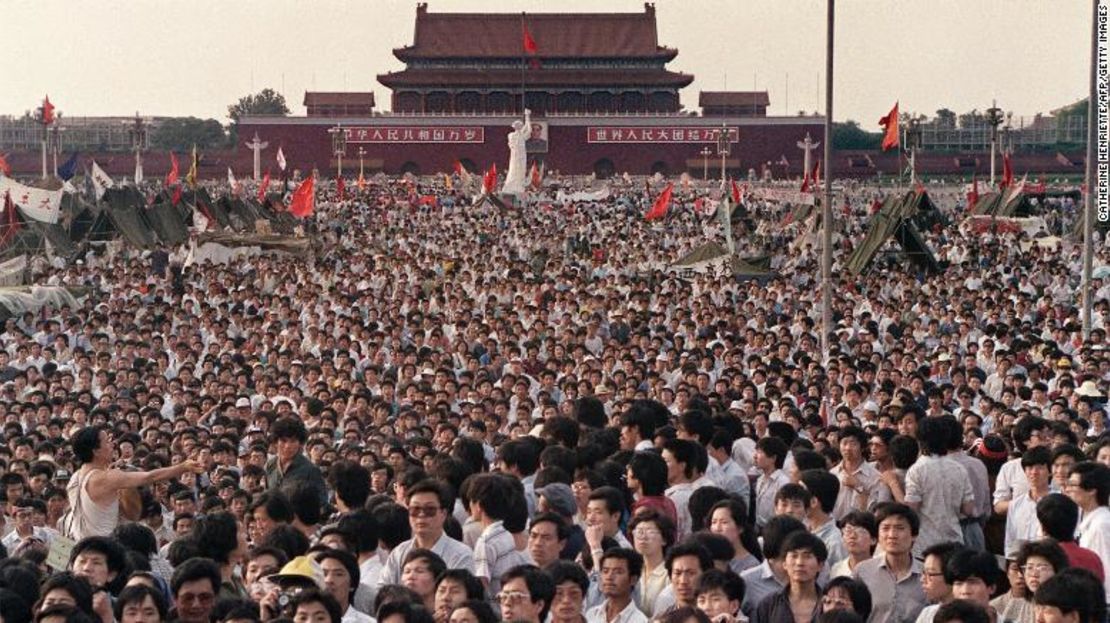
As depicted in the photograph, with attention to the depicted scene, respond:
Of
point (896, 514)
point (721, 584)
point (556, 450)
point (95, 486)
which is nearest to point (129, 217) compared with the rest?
point (95, 486)

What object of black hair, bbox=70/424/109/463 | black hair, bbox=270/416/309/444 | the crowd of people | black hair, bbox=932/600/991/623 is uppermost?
black hair, bbox=70/424/109/463

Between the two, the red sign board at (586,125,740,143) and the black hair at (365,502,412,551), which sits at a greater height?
the red sign board at (586,125,740,143)

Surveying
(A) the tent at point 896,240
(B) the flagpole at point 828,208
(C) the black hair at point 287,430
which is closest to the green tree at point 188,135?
(A) the tent at point 896,240

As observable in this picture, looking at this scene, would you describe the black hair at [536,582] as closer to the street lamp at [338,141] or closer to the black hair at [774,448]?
the black hair at [774,448]

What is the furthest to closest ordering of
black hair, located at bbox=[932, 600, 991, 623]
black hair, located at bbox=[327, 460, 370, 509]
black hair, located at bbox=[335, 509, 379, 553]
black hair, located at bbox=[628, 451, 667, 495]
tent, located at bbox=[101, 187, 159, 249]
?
tent, located at bbox=[101, 187, 159, 249], black hair, located at bbox=[327, 460, 370, 509], black hair, located at bbox=[628, 451, 667, 495], black hair, located at bbox=[335, 509, 379, 553], black hair, located at bbox=[932, 600, 991, 623]

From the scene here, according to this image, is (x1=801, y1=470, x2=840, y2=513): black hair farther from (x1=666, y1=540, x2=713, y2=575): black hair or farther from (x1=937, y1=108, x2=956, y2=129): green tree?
(x1=937, y1=108, x2=956, y2=129): green tree

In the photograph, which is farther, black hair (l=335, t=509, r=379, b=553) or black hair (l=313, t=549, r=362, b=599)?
black hair (l=335, t=509, r=379, b=553)

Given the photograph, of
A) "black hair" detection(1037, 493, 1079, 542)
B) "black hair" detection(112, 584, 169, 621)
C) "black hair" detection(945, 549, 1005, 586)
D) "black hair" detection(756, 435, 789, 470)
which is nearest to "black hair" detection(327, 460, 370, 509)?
"black hair" detection(112, 584, 169, 621)

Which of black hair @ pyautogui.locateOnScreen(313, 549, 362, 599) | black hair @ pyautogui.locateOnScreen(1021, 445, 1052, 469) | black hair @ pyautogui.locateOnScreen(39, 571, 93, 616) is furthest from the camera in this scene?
black hair @ pyautogui.locateOnScreen(1021, 445, 1052, 469)

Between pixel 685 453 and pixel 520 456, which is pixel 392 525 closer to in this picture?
pixel 520 456
